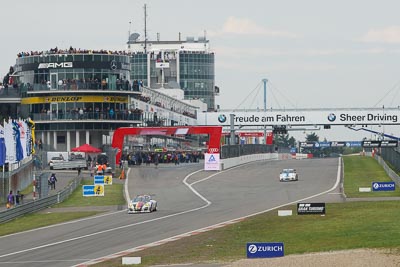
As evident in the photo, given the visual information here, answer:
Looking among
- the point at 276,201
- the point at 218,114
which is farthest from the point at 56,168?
the point at 218,114

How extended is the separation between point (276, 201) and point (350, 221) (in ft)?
54.3

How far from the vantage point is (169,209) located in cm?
5709

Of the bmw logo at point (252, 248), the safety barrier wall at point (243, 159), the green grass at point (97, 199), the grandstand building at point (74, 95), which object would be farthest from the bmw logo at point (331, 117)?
the bmw logo at point (252, 248)

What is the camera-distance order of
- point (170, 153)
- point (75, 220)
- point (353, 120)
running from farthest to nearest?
1. point (353, 120)
2. point (170, 153)
3. point (75, 220)

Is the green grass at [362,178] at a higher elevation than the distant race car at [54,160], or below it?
below

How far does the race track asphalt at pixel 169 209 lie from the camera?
3853 cm

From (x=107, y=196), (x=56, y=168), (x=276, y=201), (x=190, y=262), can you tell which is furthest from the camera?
(x=56, y=168)

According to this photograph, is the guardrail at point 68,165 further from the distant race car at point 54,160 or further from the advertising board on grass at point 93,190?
the advertising board on grass at point 93,190

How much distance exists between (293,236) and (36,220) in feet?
57.8

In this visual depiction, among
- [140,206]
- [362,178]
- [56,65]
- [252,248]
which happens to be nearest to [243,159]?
[56,65]

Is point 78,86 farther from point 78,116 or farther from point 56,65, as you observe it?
point 56,65

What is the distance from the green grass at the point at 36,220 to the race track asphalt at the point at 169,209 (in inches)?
45.8

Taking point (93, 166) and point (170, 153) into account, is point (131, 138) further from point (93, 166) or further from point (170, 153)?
point (93, 166)

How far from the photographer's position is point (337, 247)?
34.4 meters
